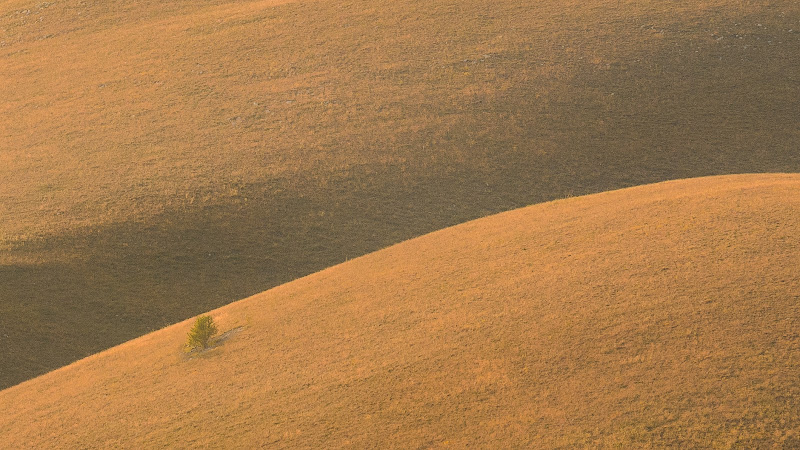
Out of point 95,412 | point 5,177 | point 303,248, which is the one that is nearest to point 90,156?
point 5,177

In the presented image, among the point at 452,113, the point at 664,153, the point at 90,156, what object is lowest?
the point at 664,153

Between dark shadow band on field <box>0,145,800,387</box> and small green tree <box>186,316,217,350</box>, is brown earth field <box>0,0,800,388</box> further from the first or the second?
small green tree <box>186,316,217,350</box>

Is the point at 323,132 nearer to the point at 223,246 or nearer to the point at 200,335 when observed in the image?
the point at 223,246

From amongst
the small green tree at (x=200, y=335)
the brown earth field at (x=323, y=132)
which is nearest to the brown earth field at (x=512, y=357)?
the small green tree at (x=200, y=335)

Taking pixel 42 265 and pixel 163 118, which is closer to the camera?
pixel 42 265

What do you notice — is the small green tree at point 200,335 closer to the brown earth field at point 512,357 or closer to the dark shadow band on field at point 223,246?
the brown earth field at point 512,357

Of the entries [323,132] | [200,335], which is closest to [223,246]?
[200,335]

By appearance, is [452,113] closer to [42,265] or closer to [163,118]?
[163,118]

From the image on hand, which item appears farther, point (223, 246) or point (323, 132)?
point (323, 132)
